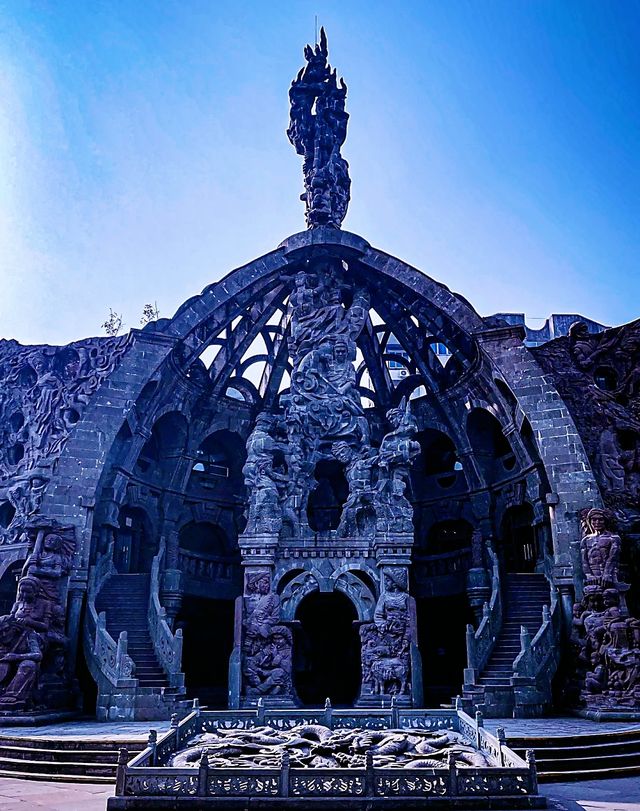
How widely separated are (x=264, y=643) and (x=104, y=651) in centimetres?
417

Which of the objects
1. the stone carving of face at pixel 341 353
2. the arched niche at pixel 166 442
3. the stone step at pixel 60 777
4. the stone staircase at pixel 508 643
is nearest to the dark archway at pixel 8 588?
the arched niche at pixel 166 442

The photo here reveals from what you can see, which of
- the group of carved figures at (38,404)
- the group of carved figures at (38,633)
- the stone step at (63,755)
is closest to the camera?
the stone step at (63,755)

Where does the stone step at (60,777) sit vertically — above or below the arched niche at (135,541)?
below

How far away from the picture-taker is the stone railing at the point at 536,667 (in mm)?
18562

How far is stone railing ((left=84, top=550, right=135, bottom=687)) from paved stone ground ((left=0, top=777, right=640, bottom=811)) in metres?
5.59

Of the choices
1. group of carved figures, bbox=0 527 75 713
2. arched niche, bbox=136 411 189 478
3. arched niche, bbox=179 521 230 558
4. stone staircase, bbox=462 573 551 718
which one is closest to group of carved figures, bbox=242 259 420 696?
stone staircase, bbox=462 573 551 718

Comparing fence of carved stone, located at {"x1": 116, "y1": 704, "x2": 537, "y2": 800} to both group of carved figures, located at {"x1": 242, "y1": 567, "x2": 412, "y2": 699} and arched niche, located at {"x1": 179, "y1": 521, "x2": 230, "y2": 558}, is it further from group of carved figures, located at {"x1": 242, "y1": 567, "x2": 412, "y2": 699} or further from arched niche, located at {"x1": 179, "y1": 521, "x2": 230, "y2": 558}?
arched niche, located at {"x1": 179, "y1": 521, "x2": 230, "y2": 558}

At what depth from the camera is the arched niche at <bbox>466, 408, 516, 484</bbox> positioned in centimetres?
2645

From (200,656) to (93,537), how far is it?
28.1 ft

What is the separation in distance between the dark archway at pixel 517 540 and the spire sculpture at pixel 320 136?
12.0m

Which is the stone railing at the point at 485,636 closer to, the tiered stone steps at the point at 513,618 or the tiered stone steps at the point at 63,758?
the tiered stone steps at the point at 513,618

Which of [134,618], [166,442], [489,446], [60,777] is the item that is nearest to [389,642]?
[134,618]

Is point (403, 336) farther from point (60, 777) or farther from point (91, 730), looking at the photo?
point (60, 777)

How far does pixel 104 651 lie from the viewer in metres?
19.2
